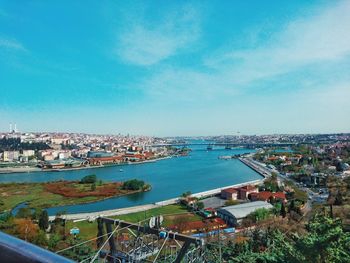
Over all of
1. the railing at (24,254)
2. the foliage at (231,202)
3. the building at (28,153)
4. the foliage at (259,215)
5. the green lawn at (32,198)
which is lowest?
the green lawn at (32,198)

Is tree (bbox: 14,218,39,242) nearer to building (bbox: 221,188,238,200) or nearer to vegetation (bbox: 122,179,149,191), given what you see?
building (bbox: 221,188,238,200)

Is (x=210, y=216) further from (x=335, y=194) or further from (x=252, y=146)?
(x=252, y=146)

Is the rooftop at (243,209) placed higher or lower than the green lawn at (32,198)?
higher

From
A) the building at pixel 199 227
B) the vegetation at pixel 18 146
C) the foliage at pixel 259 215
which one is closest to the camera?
the building at pixel 199 227

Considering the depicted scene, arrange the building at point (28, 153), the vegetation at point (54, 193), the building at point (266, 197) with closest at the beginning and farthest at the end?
1. the building at point (266, 197)
2. the vegetation at point (54, 193)
3. the building at point (28, 153)

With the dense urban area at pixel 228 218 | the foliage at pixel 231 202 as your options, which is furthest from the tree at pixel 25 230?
the foliage at pixel 231 202

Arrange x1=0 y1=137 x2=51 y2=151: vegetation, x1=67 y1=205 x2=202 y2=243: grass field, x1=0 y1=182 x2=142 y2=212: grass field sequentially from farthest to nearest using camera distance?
x1=0 y1=137 x2=51 y2=151: vegetation → x1=0 y1=182 x2=142 y2=212: grass field → x1=67 y1=205 x2=202 y2=243: grass field

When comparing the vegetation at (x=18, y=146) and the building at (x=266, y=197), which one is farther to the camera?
the vegetation at (x=18, y=146)

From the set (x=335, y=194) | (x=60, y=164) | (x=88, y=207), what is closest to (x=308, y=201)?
(x=335, y=194)

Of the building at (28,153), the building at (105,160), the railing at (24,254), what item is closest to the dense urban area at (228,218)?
the railing at (24,254)

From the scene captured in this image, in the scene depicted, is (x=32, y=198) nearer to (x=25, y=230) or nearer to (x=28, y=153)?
(x=25, y=230)

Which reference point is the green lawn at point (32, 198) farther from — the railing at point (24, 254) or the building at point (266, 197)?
the railing at point (24, 254)

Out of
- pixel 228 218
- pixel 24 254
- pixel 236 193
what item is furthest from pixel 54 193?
pixel 24 254

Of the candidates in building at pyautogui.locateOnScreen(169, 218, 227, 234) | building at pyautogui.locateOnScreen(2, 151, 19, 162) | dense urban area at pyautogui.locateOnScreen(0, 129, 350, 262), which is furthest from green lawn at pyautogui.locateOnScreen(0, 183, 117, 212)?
building at pyautogui.locateOnScreen(2, 151, 19, 162)
